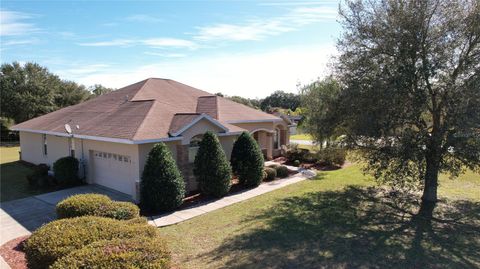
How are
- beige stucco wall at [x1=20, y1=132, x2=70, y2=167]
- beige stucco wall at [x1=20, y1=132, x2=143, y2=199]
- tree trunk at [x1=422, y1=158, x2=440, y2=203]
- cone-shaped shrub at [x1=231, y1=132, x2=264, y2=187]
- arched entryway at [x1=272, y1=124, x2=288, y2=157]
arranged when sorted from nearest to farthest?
tree trunk at [x1=422, y1=158, x2=440, y2=203]
beige stucco wall at [x1=20, y1=132, x2=143, y2=199]
cone-shaped shrub at [x1=231, y1=132, x2=264, y2=187]
beige stucco wall at [x1=20, y1=132, x2=70, y2=167]
arched entryway at [x1=272, y1=124, x2=288, y2=157]

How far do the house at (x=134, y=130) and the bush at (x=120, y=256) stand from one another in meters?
6.79

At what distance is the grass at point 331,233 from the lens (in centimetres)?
809

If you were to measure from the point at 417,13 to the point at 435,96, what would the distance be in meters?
2.96

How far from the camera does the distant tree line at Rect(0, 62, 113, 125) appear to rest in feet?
140

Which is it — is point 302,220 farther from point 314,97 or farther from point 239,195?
point 314,97

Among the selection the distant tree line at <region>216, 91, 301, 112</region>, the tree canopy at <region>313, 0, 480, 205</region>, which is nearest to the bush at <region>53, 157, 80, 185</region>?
the tree canopy at <region>313, 0, 480, 205</region>

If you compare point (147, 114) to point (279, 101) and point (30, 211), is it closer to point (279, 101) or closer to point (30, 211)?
point (30, 211)

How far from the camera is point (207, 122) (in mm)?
15289

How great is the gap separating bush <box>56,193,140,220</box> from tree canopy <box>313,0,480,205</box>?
329 inches

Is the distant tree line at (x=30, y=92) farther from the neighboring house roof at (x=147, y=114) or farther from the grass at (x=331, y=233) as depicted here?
the grass at (x=331, y=233)

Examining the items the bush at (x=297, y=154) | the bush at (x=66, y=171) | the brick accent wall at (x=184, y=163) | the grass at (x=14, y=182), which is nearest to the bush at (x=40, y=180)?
the grass at (x=14, y=182)

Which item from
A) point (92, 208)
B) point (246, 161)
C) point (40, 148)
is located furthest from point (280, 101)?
point (92, 208)

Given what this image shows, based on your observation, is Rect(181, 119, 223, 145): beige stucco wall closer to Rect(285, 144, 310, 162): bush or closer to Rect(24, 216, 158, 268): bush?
Rect(24, 216, 158, 268): bush

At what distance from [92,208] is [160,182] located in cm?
312
